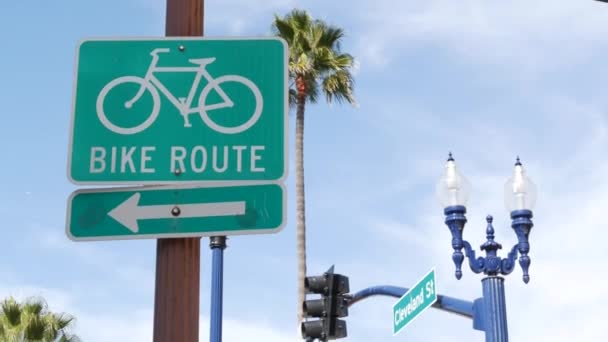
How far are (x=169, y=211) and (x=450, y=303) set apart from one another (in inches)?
394

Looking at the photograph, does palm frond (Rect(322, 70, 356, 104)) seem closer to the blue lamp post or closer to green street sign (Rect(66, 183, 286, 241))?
the blue lamp post

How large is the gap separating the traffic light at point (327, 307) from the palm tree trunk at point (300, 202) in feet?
33.0

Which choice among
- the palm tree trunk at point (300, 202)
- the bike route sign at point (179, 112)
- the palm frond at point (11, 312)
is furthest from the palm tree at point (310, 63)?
the bike route sign at point (179, 112)

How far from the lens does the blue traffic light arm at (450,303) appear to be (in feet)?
42.1

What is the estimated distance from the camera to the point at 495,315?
12531mm

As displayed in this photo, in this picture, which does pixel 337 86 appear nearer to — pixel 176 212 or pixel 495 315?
pixel 495 315

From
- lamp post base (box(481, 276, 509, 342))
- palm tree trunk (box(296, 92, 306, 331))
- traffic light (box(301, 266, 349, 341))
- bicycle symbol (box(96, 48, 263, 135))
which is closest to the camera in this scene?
bicycle symbol (box(96, 48, 263, 135))

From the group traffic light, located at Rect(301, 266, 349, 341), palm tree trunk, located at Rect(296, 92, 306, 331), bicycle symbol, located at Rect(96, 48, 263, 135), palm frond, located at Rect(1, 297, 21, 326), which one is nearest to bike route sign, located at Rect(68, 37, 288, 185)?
bicycle symbol, located at Rect(96, 48, 263, 135)

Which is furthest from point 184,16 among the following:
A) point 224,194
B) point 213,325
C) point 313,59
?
point 313,59

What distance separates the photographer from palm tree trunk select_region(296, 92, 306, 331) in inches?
963

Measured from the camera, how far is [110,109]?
389cm

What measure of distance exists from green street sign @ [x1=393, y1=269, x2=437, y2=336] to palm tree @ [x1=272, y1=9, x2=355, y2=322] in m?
12.8

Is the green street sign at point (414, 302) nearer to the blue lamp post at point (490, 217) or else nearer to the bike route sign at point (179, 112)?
the blue lamp post at point (490, 217)

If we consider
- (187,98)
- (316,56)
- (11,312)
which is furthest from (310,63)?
(187,98)
